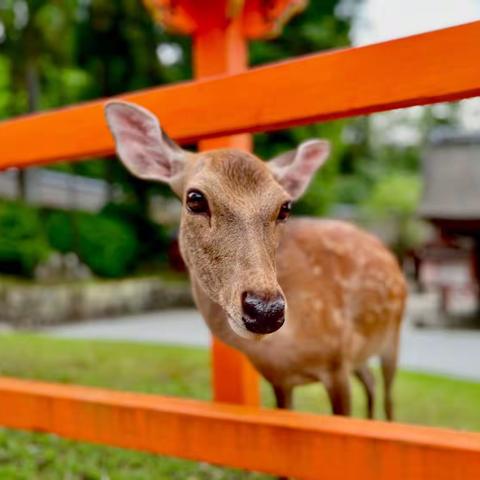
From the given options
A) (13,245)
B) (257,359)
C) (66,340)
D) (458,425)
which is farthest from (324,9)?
(257,359)

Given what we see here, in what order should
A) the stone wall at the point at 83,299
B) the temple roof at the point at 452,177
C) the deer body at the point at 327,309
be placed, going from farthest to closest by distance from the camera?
the stone wall at the point at 83,299 < the temple roof at the point at 452,177 < the deer body at the point at 327,309

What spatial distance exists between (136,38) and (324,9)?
2.90 metres

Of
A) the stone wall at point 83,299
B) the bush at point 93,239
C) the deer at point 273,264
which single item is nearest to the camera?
the deer at point 273,264

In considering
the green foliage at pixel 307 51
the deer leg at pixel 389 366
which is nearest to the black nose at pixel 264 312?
the deer leg at pixel 389 366

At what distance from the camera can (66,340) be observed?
19.1 ft

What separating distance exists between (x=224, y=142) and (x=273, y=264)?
2.34 feet

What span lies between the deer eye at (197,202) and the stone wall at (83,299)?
294 inches

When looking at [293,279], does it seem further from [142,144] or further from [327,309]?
[142,144]

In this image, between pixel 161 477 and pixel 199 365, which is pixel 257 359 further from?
pixel 199 365

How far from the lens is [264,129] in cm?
137

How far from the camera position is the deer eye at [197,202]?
46.2 inches

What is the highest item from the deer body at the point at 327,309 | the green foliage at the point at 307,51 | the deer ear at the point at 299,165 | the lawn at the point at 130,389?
the green foliage at the point at 307,51

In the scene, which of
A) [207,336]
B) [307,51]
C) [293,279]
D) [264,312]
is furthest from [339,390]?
[307,51]

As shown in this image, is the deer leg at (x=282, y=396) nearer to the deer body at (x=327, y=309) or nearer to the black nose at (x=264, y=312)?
the deer body at (x=327, y=309)
